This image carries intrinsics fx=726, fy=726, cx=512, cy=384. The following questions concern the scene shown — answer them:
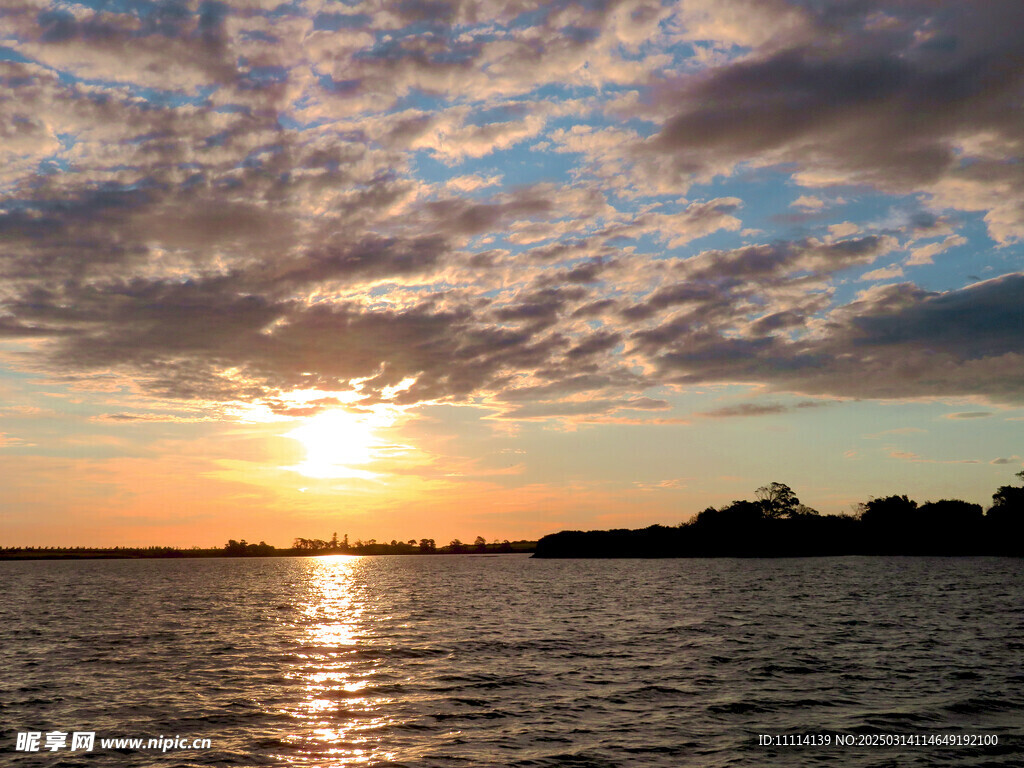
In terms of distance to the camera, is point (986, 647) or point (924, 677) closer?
point (924, 677)

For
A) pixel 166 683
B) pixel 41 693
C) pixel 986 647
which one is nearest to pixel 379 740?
pixel 166 683

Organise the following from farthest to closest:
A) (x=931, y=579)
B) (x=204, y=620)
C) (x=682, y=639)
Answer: (x=931, y=579)
(x=204, y=620)
(x=682, y=639)

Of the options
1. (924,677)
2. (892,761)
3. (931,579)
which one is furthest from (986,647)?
(931,579)

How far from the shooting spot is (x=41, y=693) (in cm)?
3384

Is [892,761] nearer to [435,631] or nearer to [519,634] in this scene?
[519,634]

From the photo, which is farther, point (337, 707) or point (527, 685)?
point (527, 685)

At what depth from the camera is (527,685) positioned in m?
34.2

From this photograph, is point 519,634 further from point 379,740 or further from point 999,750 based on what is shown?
point 999,750

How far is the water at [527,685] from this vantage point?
24.3m

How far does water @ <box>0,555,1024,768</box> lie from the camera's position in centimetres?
2433

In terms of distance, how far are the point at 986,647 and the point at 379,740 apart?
125 ft

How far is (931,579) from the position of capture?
374 ft

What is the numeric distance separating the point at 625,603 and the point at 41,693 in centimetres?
5643

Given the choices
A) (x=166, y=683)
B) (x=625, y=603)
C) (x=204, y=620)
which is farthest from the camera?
(x=625, y=603)
